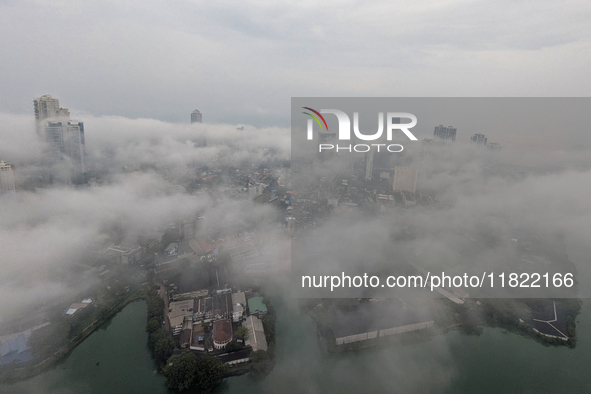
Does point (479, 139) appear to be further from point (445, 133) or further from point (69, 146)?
point (69, 146)

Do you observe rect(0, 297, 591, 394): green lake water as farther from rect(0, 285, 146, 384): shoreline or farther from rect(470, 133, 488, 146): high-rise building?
rect(470, 133, 488, 146): high-rise building

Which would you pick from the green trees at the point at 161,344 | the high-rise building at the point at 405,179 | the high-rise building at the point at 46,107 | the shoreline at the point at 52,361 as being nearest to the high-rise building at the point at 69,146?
the high-rise building at the point at 46,107

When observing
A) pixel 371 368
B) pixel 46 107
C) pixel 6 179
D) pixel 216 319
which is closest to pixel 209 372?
pixel 216 319

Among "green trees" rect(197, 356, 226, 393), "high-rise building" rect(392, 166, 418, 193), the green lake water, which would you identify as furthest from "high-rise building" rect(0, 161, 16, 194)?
"high-rise building" rect(392, 166, 418, 193)

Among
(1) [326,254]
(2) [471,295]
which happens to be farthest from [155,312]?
(2) [471,295]

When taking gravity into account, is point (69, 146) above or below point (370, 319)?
above

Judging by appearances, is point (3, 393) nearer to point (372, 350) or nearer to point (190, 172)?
point (372, 350)
